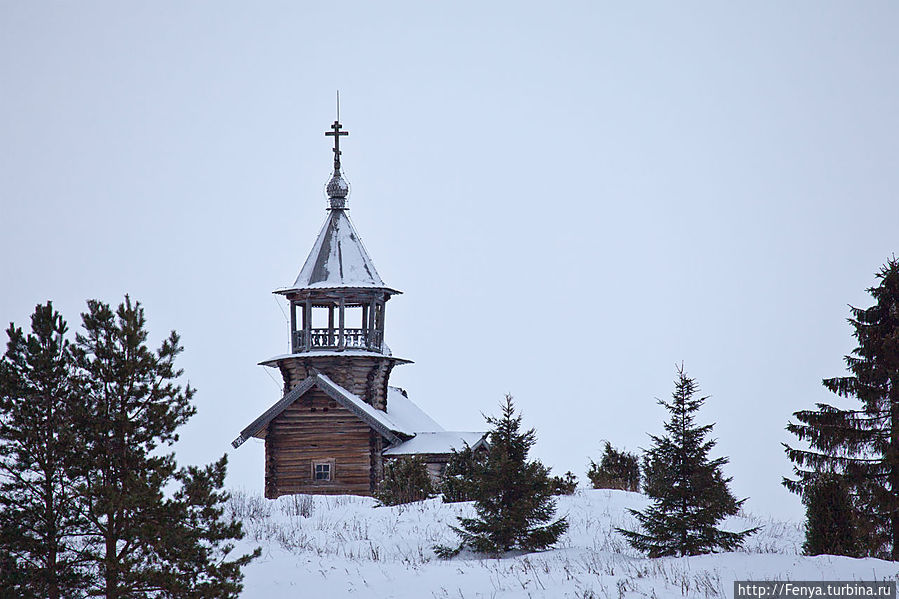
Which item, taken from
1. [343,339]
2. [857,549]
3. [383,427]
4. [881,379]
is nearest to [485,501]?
[857,549]

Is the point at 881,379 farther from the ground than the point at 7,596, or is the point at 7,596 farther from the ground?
the point at 881,379

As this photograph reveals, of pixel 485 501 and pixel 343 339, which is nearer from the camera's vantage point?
pixel 485 501

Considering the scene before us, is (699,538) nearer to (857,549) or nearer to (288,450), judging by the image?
(857,549)

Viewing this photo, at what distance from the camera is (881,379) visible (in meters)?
19.5

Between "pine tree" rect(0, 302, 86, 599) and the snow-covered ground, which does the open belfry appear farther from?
"pine tree" rect(0, 302, 86, 599)

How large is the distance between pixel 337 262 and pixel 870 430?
23.0m

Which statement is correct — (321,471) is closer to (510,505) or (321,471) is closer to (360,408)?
(360,408)

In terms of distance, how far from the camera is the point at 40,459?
42.7 ft

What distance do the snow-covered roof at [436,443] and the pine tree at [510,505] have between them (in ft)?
52.5

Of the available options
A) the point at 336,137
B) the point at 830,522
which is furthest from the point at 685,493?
the point at 336,137

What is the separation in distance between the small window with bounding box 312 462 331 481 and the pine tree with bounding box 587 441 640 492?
31.0 feet

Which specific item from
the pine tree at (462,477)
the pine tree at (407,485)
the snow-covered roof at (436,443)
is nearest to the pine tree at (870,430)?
the pine tree at (462,477)

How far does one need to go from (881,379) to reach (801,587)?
731 centimetres

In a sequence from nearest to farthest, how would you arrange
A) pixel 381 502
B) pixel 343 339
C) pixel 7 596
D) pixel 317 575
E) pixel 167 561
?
pixel 7 596, pixel 167 561, pixel 317 575, pixel 381 502, pixel 343 339
